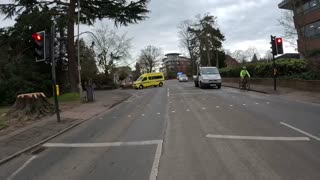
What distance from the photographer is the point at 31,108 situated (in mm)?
19984

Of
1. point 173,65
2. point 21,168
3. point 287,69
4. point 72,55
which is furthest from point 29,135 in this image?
point 173,65

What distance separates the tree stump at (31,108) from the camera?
19297 mm

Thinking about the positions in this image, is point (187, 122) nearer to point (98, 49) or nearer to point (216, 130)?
point (216, 130)

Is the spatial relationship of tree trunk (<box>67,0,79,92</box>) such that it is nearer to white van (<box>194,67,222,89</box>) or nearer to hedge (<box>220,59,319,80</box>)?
white van (<box>194,67,222,89</box>)

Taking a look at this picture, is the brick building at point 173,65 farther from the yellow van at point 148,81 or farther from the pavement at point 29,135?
the pavement at point 29,135

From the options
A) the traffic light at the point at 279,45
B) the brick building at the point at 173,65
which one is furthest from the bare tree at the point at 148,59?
the traffic light at the point at 279,45

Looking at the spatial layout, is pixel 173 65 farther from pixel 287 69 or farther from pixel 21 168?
pixel 21 168

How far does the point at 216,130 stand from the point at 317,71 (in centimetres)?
1683

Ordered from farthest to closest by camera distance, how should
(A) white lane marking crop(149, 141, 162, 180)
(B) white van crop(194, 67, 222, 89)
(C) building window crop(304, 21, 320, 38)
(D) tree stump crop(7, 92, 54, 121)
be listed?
(C) building window crop(304, 21, 320, 38), (B) white van crop(194, 67, 222, 89), (D) tree stump crop(7, 92, 54, 121), (A) white lane marking crop(149, 141, 162, 180)

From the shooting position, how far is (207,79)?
41719 millimetres

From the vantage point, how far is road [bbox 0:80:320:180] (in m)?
7.62

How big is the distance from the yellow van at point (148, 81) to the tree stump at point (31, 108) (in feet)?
144

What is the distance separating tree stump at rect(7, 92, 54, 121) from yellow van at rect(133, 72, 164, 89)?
144 feet

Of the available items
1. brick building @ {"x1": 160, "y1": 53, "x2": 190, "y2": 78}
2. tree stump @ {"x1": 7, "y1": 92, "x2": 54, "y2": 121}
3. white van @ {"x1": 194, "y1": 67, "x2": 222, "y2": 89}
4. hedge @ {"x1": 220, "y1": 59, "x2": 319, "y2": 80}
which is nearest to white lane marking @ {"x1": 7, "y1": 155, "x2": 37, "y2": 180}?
tree stump @ {"x1": 7, "y1": 92, "x2": 54, "y2": 121}
